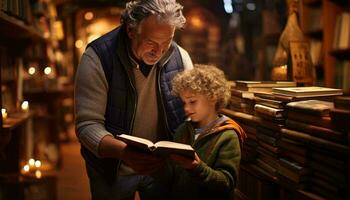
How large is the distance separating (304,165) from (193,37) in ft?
10.5

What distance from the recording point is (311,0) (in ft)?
14.1

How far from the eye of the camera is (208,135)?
1687mm

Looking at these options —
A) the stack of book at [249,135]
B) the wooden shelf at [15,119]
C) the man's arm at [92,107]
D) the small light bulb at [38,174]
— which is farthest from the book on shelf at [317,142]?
the small light bulb at [38,174]

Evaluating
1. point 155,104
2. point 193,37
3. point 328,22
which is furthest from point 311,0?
point 155,104

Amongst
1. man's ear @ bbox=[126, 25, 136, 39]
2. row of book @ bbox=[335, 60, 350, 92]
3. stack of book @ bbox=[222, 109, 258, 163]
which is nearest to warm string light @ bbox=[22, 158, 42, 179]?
stack of book @ bbox=[222, 109, 258, 163]

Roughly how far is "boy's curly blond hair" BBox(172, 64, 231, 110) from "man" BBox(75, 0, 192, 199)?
11 centimetres

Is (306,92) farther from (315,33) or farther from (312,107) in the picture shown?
(315,33)

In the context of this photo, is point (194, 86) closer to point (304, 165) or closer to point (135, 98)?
point (135, 98)

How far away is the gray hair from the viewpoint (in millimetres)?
1647

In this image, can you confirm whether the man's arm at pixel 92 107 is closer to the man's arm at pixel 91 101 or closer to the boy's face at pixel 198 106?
the man's arm at pixel 91 101

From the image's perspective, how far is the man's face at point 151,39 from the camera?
165 centimetres

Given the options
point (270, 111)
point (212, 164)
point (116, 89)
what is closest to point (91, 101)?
point (116, 89)

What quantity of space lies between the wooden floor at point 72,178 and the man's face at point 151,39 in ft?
8.00

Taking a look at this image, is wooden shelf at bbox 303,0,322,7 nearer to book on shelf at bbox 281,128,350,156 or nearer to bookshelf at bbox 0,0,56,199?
bookshelf at bbox 0,0,56,199
